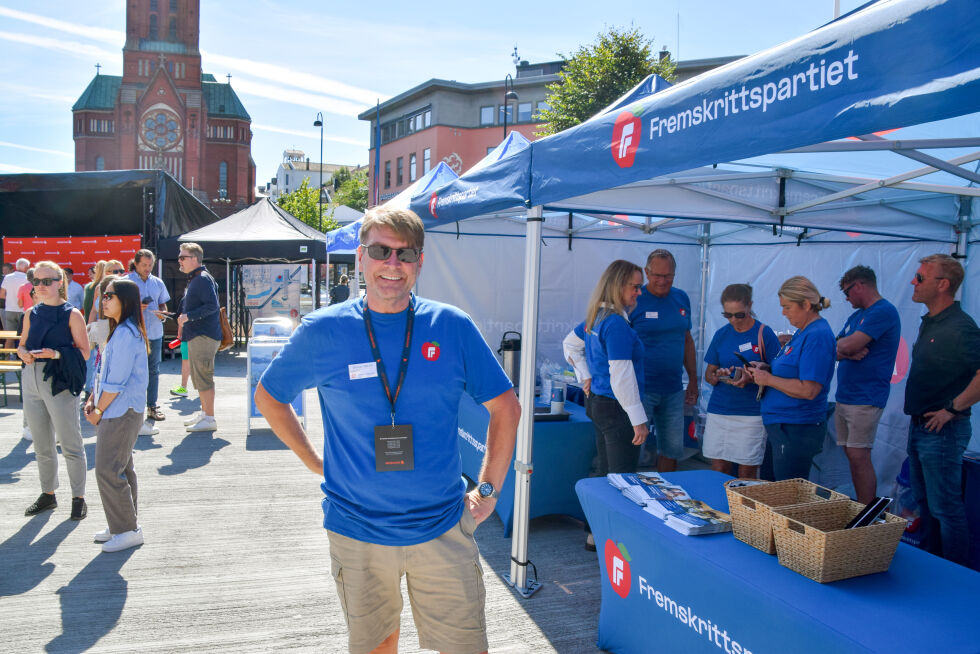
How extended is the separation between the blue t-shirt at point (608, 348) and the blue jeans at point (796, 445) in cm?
80

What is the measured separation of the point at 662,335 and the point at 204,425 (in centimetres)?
513

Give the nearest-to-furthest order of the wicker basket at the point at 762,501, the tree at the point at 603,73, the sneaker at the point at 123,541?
the wicker basket at the point at 762,501 < the sneaker at the point at 123,541 < the tree at the point at 603,73

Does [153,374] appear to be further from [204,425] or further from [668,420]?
[668,420]

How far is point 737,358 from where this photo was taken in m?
4.07

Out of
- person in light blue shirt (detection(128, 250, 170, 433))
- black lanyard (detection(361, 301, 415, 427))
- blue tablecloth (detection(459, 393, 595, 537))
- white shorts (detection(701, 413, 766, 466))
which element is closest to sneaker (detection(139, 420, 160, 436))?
person in light blue shirt (detection(128, 250, 170, 433))

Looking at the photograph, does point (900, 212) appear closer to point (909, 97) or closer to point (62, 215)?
point (909, 97)

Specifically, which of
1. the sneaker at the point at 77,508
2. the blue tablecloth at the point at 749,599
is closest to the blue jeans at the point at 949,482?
the blue tablecloth at the point at 749,599

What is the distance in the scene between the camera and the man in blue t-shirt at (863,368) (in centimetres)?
402

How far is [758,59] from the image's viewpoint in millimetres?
1973

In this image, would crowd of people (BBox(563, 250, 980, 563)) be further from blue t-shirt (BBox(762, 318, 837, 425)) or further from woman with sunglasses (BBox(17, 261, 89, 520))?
woman with sunglasses (BBox(17, 261, 89, 520))

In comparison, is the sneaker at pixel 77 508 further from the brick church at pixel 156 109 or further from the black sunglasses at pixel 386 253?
the brick church at pixel 156 109

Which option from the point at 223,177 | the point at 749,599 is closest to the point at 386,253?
the point at 749,599

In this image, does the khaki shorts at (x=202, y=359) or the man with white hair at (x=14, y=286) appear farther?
the man with white hair at (x=14, y=286)

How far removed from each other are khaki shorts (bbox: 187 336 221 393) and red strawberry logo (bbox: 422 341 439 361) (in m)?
5.74
